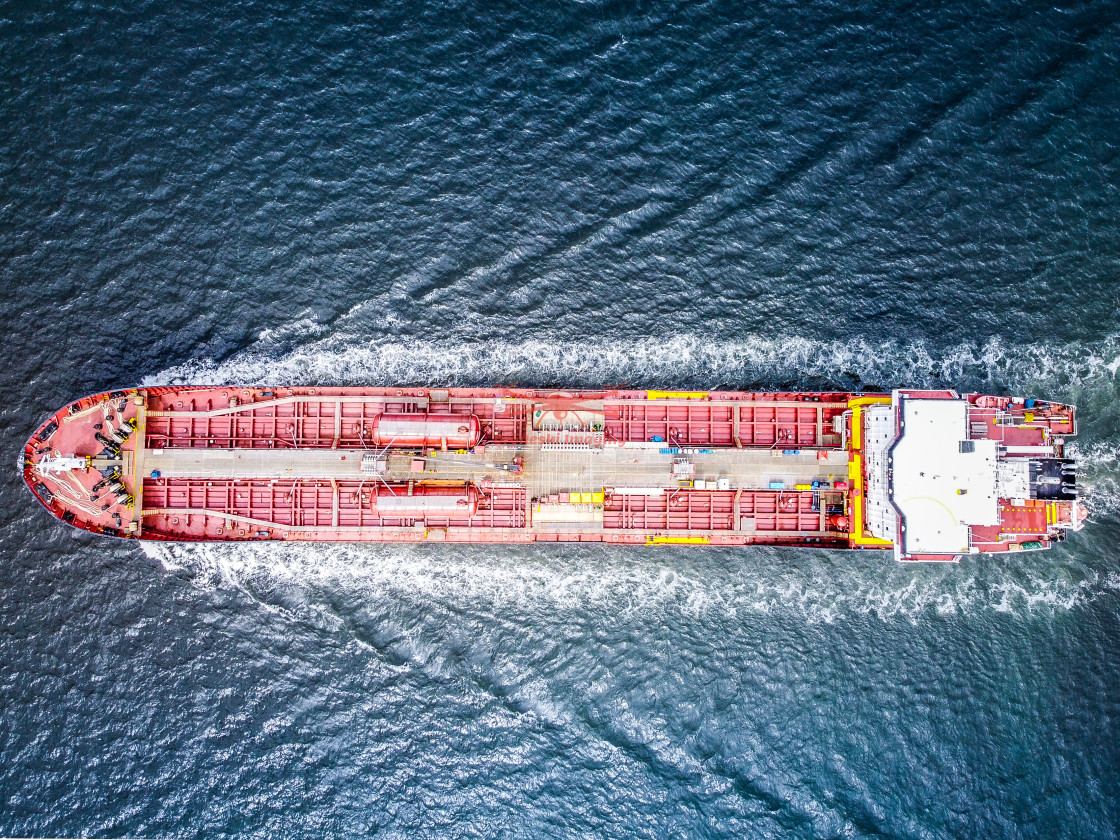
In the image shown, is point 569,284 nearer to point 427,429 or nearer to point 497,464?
point 497,464

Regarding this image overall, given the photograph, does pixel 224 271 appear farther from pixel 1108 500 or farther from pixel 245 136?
pixel 1108 500

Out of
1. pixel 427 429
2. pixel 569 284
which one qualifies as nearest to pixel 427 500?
pixel 427 429

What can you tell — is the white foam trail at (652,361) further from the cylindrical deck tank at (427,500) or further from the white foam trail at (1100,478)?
the cylindrical deck tank at (427,500)

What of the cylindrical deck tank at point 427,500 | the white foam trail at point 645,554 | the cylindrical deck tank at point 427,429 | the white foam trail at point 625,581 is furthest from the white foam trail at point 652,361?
the white foam trail at point 625,581

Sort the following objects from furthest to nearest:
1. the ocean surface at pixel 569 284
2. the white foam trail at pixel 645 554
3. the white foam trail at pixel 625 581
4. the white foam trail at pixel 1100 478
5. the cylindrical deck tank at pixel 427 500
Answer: the white foam trail at pixel 1100 478, the white foam trail at pixel 645 554, the white foam trail at pixel 625 581, the ocean surface at pixel 569 284, the cylindrical deck tank at pixel 427 500

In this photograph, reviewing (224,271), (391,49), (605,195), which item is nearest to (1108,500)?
(605,195)
